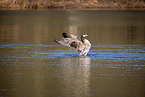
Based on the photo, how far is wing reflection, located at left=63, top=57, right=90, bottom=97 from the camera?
47.5 ft

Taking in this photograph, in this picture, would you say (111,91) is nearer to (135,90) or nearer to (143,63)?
(135,90)

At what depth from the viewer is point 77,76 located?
16875 millimetres

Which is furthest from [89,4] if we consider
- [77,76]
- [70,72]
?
[77,76]

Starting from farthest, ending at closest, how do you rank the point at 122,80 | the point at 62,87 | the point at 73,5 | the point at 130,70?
the point at 73,5 → the point at 130,70 → the point at 122,80 → the point at 62,87

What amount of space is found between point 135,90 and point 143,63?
587cm

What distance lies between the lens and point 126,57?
22.4 m

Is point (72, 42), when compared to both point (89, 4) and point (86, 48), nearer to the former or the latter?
point (86, 48)

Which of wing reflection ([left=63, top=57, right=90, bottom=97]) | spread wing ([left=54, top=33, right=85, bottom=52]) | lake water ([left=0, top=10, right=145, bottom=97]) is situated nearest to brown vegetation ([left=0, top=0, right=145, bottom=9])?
lake water ([left=0, top=10, right=145, bottom=97])

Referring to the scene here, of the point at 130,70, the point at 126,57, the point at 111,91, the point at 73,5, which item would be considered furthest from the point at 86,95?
the point at 73,5

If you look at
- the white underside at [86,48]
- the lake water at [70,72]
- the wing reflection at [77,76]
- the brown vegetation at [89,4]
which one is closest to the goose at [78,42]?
the white underside at [86,48]

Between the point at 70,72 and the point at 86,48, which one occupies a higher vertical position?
the point at 86,48

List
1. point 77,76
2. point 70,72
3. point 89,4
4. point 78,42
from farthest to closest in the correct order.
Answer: point 89,4
point 78,42
point 70,72
point 77,76

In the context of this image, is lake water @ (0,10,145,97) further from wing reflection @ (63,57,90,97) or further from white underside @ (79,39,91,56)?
white underside @ (79,39,91,56)

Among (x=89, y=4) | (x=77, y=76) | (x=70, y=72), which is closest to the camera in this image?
(x=77, y=76)
